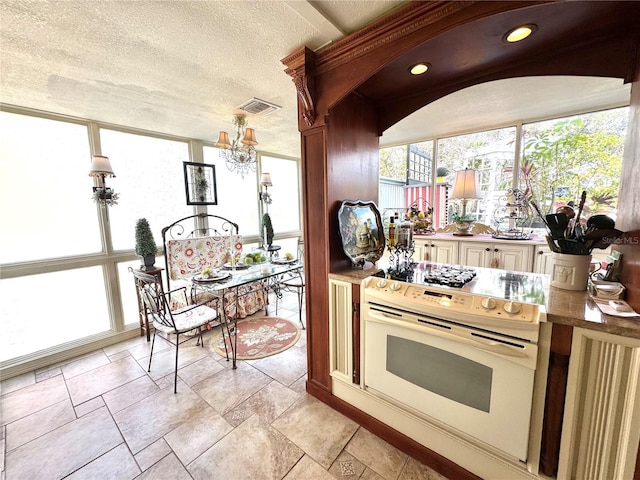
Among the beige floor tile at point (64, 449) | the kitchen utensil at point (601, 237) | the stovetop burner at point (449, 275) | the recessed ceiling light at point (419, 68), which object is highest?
the recessed ceiling light at point (419, 68)

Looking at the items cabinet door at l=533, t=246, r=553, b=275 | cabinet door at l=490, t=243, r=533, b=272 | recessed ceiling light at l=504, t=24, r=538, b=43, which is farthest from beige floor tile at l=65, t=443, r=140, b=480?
cabinet door at l=533, t=246, r=553, b=275

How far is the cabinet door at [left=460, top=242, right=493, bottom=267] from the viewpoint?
9.77ft

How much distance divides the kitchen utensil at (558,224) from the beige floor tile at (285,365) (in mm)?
2143

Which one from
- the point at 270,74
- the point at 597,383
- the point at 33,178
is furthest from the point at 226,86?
the point at 597,383

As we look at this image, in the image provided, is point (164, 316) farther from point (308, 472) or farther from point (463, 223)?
point (463, 223)

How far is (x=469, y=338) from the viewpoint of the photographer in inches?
49.9

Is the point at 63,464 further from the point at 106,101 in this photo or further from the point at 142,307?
the point at 106,101

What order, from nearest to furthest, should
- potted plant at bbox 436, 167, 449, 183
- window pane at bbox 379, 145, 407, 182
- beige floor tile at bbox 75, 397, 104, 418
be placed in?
beige floor tile at bbox 75, 397, 104, 418 < potted plant at bbox 436, 167, 449, 183 < window pane at bbox 379, 145, 407, 182

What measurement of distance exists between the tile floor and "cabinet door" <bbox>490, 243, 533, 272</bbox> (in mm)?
2259

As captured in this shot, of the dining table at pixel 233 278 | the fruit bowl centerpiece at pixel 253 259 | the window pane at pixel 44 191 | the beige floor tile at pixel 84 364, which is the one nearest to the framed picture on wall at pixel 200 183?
the window pane at pixel 44 191

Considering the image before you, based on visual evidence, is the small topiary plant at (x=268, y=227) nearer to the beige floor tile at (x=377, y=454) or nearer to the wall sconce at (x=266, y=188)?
the wall sconce at (x=266, y=188)

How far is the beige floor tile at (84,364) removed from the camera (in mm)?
2485

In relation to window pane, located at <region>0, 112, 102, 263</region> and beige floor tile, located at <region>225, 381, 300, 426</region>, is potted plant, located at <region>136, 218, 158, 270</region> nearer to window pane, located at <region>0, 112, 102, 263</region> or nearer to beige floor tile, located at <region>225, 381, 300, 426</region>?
window pane, located at <region>0, 112, 102, 263</region>

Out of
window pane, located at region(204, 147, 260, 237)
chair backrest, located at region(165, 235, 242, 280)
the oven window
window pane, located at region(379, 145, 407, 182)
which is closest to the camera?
the oven window
